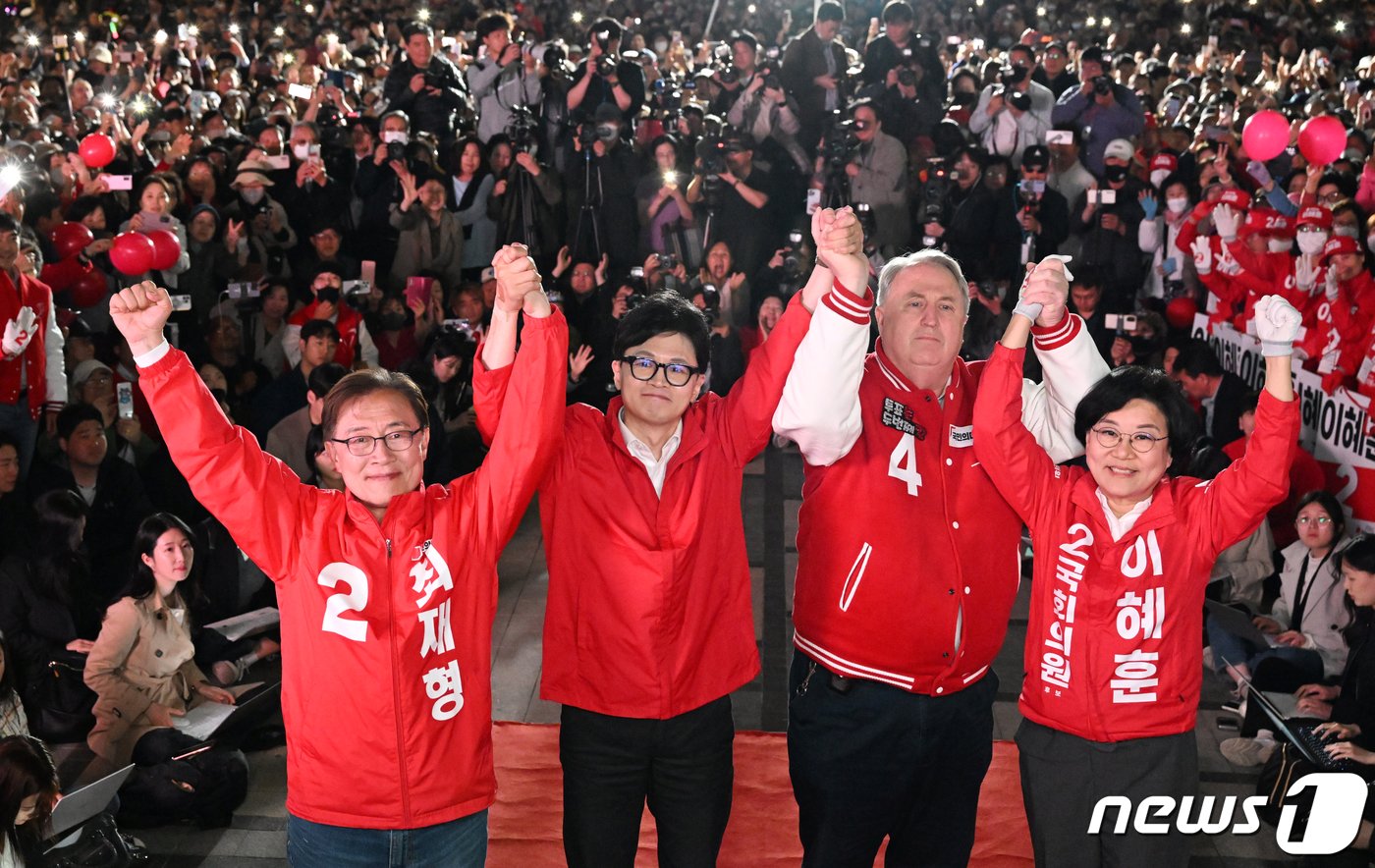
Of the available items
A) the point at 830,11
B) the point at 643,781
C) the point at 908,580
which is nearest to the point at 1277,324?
the point at 908,580

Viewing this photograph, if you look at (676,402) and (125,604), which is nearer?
(676,402)

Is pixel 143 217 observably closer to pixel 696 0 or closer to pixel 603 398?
pixel 603 398

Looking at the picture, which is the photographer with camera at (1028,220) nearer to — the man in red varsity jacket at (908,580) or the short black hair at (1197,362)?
the short black hair at (1197,362)

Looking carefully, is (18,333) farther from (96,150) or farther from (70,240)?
(96,150)

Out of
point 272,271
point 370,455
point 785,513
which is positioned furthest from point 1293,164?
point 370,455

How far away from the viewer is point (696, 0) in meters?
20.3

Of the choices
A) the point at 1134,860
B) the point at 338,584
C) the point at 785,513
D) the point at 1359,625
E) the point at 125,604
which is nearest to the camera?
the point at 338,584

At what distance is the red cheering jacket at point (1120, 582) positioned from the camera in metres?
2.93

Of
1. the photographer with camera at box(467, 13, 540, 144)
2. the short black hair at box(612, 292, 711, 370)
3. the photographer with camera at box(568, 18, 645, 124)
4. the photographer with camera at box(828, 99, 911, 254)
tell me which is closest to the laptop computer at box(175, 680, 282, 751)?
the short black hair at box(612, 292, 711, 370)

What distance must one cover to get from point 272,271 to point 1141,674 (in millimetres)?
6851

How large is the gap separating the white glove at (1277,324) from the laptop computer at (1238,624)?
284 cm

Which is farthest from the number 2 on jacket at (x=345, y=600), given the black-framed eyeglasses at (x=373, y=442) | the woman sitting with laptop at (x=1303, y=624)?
the woman sitting with laptop at (x=1303, y=624)

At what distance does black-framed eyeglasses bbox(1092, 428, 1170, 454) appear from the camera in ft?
9.65

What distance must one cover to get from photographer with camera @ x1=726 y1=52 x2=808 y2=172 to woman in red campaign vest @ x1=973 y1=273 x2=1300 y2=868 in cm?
695
